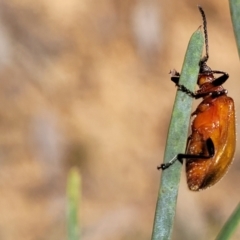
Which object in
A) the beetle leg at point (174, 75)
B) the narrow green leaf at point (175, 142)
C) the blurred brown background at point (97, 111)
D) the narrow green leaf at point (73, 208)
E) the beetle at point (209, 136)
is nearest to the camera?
the narrow green leaf at point (175, 142)

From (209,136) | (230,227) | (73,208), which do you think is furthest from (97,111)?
(230,227)

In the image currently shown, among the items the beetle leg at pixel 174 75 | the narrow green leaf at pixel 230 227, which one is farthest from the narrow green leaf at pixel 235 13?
the beetle leg at pixel 174 75

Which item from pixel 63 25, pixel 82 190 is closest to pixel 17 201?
pixel 82 190

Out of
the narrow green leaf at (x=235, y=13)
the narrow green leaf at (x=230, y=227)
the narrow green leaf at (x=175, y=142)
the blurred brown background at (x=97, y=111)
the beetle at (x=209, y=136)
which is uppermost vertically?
the blurred brown background at (x=97, y=111)

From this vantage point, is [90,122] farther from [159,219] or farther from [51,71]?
[159,219]

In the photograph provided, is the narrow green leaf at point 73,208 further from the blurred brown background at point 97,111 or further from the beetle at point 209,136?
the blurred brown background at point 97,111

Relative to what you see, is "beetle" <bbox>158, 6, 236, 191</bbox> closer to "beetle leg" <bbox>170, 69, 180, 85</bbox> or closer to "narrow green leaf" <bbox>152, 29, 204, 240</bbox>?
"beetle leg" <bbox>170, 69, 180, 85</bbox>
